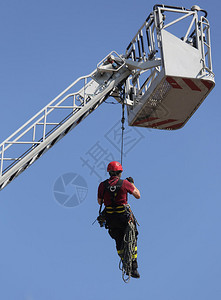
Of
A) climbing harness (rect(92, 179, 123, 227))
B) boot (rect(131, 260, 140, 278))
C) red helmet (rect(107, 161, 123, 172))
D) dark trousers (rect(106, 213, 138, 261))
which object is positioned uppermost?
red helmet (rect(107, 161, 123, 172))

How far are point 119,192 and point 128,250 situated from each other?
5.37 ft

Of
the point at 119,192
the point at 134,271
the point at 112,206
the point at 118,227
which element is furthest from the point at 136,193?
the point at 134,271

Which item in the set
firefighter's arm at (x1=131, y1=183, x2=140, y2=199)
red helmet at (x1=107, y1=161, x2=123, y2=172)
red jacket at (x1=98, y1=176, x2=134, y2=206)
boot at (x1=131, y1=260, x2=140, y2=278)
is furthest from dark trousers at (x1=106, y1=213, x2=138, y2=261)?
red helmet at (x1=107, y1=161, x2=123, y2=172)

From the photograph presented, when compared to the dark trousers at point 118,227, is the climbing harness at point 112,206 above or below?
above

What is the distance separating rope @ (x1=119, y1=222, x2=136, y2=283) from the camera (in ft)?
41.8

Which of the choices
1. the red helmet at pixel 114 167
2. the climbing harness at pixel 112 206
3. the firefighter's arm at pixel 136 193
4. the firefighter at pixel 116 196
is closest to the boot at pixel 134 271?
the firefighter at pixel 116 196

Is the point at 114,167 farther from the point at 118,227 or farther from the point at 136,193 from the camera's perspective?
the point at 118,227

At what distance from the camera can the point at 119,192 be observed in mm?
12266

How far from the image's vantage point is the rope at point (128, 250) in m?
12.7

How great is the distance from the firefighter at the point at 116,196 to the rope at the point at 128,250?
0.49ft

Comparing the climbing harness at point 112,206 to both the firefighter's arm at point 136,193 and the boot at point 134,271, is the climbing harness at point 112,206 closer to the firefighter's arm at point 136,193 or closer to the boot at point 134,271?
the firefighter's arm at point 136,193

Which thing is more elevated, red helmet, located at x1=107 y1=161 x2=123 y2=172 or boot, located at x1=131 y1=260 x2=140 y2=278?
red helmet, located at x1=107 y1=161 x2=123 y2=172

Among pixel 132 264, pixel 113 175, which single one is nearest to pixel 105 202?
pixel 113 175

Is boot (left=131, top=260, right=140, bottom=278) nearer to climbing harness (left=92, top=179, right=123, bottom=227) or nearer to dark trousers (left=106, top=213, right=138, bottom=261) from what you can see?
dark trousers (left=106, top=213, right=138, bottom=261)
